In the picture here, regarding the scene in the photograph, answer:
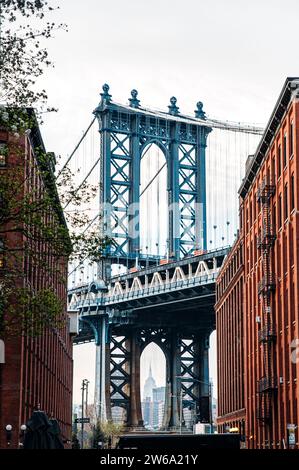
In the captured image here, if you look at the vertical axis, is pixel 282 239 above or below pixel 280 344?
above

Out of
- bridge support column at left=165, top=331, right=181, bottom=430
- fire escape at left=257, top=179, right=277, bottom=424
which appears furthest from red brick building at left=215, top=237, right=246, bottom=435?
bridge support column at left=165, top=331, right=181, bottom=430

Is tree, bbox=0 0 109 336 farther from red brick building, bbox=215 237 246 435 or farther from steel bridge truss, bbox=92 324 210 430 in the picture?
steel bridge truss, bbox=92 324 210 430

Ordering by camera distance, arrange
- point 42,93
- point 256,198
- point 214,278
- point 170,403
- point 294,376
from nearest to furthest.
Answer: point 42,93, point 294,376, point 256,198, point 214,278, point 170,403

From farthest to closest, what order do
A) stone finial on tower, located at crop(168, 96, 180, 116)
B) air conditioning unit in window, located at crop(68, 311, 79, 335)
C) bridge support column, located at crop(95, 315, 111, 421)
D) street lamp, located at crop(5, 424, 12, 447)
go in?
stone finial on tower, located at crop(168, 96, 180, 116) < bridge support column, located at crop(95, 315, 111, 421) < air conditioning unit in window, located at crop(68, 311, 79, 335) < street lamp, located at crop(5, 424, 12, 447)

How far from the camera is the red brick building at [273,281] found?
62094 millimetres

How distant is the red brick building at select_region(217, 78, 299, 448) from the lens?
2445 inches

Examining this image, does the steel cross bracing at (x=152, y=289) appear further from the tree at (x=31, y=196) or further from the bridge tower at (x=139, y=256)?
the tree at (x=31, y=196)

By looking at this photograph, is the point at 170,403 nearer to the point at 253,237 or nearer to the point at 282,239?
the point at 253,237

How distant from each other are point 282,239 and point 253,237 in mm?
15628

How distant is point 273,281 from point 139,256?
3675 inches

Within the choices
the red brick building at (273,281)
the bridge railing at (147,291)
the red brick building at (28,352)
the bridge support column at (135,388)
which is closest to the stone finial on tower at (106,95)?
the bridge railing at (147,291)

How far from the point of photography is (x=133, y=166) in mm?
170750

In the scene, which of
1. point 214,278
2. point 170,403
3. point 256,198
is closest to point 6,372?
point 256,198

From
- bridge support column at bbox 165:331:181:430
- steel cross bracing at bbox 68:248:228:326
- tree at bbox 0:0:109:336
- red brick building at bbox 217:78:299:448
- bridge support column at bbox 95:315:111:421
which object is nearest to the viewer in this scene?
tree at bbox 0:0:109:336
